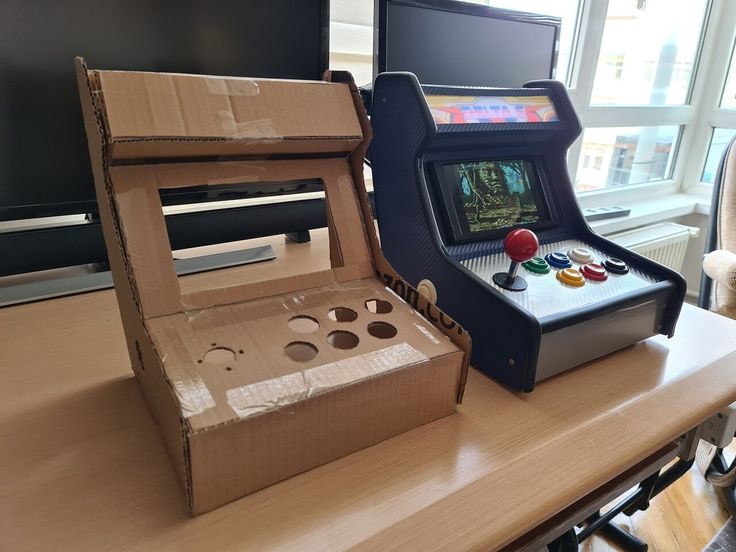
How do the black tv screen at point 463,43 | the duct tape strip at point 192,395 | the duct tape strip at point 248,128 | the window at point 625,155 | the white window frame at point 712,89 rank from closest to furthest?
the duct tape strip at point 192,395 < the duct tape strip at point 248,128 < the black tv screen at point 463,43 < the window at point 625,155 < the white window frame at point 712,89

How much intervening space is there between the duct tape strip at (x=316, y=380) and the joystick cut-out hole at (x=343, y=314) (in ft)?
0.26

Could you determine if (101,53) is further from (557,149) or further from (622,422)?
(622,422)

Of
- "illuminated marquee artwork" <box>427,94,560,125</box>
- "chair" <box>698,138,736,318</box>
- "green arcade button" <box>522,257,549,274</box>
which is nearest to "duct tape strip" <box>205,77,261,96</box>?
"illuminated marquee artwork" <box>427,94,560,125</box>

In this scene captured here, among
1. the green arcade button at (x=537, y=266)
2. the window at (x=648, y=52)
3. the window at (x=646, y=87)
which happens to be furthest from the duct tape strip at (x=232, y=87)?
the window at (x=648, y=52)

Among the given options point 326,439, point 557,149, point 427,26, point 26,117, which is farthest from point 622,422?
point 26,117

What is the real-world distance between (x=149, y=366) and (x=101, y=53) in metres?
0.48

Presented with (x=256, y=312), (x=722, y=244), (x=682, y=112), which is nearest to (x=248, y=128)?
(x=256, y=312)

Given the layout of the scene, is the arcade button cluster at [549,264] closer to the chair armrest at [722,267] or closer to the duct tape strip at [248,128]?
the duct tape strip at [248,128]

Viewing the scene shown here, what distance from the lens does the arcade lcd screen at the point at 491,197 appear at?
2.17 ft

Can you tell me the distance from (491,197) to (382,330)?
0.28m

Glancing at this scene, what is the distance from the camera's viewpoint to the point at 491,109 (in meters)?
0.69

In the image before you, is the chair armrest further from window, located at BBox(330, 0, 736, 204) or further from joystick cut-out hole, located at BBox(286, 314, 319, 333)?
joystick cut-out hole, located at BBox(286, 314, 319, 333)

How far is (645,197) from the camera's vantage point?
2502 millimetres

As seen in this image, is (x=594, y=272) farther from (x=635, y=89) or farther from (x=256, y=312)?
(x=635, y=89)
